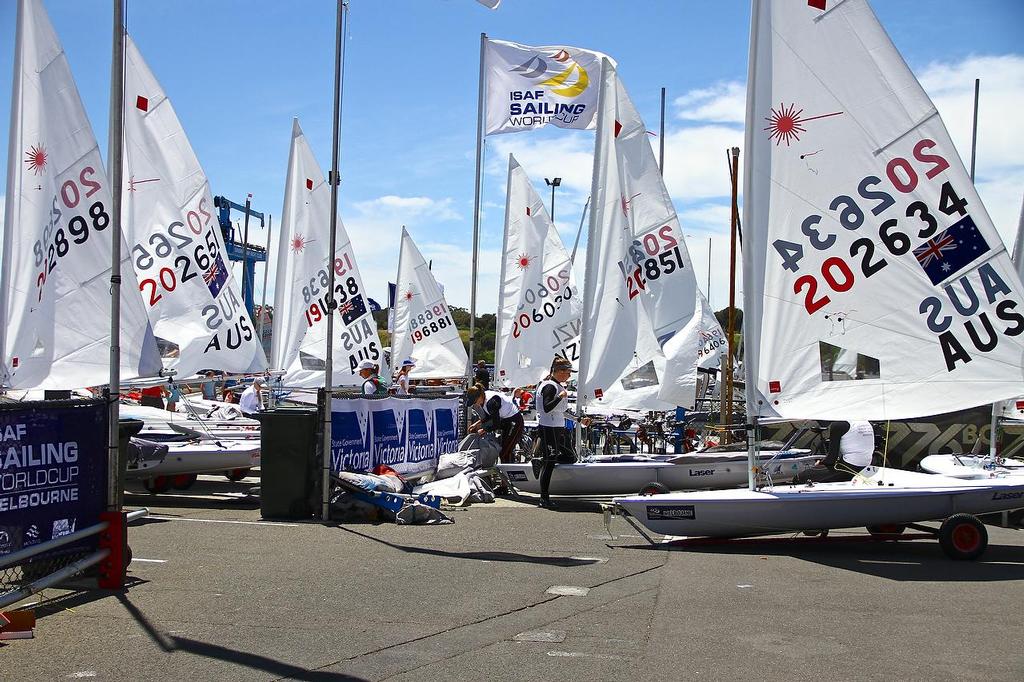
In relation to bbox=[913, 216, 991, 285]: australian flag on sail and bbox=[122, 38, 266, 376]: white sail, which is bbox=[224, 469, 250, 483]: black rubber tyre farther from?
bbox=[913, 216, 991, 285]: australian flag on sail

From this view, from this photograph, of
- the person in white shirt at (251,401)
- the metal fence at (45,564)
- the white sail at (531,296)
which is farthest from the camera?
the white sail at (531,296)

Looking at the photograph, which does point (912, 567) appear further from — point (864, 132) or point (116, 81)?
point (116, 81)

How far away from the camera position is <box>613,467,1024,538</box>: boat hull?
778 centimetres

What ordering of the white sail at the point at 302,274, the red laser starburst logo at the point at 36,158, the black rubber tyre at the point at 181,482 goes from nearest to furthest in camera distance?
the red laser starburst logo at the point at 36,158 → the black rubber tyre at the point at 181,482 → the white sail at the point at 302,274

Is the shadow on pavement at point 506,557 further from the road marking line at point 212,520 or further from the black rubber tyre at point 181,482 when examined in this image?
the black rubber tyre at point 181,482

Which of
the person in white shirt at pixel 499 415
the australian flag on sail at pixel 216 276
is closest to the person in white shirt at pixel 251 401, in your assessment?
the australian flag on sail at pixel 216 276

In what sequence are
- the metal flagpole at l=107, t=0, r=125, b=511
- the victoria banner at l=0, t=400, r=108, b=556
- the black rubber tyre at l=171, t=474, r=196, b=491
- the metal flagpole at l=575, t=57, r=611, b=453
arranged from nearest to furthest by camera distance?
the victoria banner at l=0, t=400, r=108, b=556, the metal flagpole at l=107, t=0, r=125, b=511, the black rubber tyre at l=171, t=474, r=196, b=491, the metal flagpole at l=575, t=57, r=611, b=453

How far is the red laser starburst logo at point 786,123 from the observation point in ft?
28.2

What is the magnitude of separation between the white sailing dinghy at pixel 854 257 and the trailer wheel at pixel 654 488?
251 cm

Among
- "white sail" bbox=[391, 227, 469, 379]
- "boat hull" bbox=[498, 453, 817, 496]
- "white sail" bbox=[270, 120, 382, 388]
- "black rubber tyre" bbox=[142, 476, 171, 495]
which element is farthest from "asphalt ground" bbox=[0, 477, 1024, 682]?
"white sail" bbox=[391, 227, 469, 379]

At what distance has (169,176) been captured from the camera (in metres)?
16.5

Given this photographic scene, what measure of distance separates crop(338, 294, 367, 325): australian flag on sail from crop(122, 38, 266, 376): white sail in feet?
20.5

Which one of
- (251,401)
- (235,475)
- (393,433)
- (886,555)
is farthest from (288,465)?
(251,401)

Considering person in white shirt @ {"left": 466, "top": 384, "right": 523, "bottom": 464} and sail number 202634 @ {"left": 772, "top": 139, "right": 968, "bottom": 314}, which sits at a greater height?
sail number 202634 @ {"left": 772, "top": 139, "right": 968, "bottom": 314}
